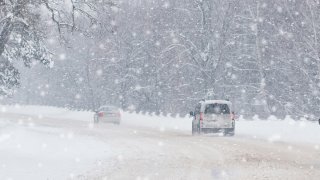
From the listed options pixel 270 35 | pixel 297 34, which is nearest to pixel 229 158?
pixel 297 34

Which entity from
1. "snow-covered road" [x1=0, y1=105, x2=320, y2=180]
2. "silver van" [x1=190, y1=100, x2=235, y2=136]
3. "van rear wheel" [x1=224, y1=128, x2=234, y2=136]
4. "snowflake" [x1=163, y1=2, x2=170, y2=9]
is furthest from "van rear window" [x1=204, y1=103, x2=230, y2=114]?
"snowflake" [x1=163, y1=2, x2=170, y2=9]

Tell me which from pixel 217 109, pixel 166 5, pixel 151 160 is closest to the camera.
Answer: pixel 151 160

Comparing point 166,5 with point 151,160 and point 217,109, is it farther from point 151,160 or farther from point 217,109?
point 151,160

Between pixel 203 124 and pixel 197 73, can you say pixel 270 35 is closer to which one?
pixel 197 73

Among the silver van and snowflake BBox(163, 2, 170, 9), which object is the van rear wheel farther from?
snowflake BBox(163, 2, 170, 9)

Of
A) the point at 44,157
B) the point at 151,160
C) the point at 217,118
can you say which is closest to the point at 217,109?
the point at 217,118

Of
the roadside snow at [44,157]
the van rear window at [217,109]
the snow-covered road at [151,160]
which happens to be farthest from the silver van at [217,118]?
Result: the roadside snow at [44,157]

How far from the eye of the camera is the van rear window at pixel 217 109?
29172 millimetres

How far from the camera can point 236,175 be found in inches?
532

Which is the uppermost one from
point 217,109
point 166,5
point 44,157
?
point 166,5

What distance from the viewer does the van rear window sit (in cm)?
2917

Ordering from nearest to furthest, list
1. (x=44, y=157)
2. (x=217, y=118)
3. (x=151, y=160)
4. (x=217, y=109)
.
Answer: (x=44, y=157)
(x=151, y=160)
(x=217, y=118)
(x=217, y=109)

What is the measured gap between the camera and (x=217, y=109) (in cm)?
2930

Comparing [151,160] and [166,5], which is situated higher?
[166,5]
